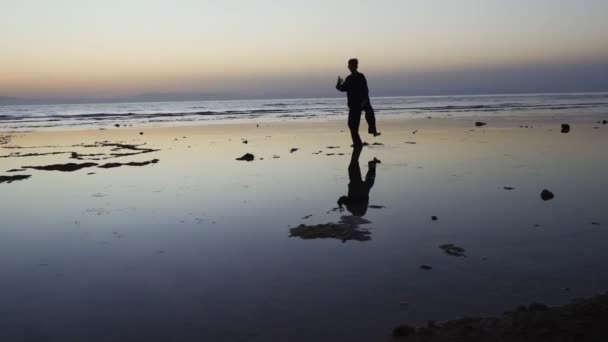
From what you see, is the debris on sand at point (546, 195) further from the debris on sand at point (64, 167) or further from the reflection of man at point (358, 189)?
the debris on sand at point (64, 167)

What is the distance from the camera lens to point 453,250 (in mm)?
4918

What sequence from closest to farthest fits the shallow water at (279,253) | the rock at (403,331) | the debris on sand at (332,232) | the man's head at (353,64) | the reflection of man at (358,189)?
the rock at (403,331) < the shallow water at (279,253) < the debris on sand at (332,232) < the reflection of man at (358,189) < the man's head at (353,64)

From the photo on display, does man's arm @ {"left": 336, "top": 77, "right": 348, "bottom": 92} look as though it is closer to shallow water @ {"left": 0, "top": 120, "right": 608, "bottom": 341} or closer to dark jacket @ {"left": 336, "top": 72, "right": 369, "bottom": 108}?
dark jacket @ {"left": 336, "top": 72, "right": 369, "bottom": 108}

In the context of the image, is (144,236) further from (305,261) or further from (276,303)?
(276,303)

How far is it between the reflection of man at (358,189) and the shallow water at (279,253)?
0.17 m

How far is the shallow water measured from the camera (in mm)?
3535

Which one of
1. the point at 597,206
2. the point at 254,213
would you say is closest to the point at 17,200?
the point at 254,213

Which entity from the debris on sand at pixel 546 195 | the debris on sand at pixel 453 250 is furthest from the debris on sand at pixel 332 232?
the debris on sand at pixel 546 195

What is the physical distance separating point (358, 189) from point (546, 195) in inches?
113

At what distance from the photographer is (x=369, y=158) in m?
12.2

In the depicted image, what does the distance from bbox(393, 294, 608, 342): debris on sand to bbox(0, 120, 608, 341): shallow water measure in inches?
6.7

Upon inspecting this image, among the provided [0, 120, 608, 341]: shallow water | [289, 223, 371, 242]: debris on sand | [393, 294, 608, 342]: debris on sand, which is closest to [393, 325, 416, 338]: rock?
[393, 294, 608, 342]: debris on sand

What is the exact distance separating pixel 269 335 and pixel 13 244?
3.87 m

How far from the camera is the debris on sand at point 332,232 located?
553 centimetres
